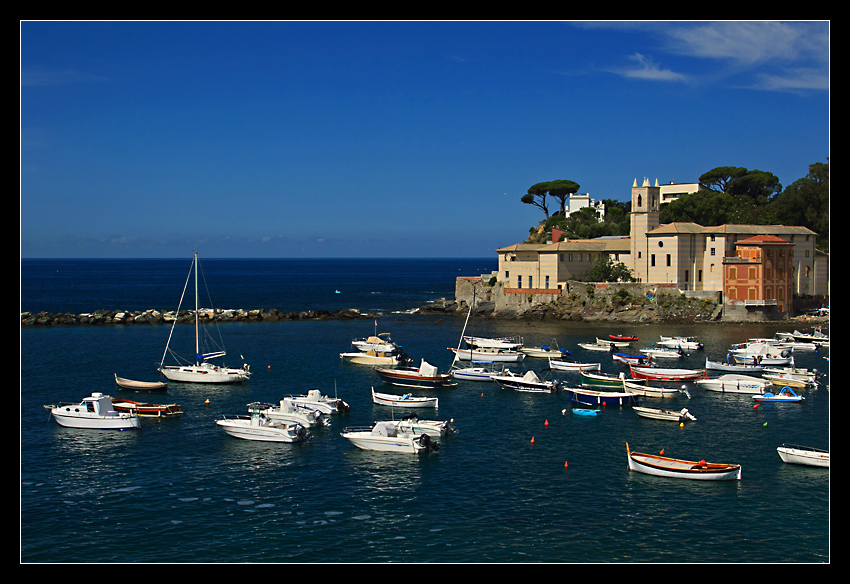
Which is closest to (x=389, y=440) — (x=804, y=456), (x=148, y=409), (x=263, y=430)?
(x=263, y=430)

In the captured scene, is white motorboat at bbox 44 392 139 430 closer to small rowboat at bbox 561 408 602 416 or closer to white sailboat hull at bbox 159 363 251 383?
white sailboat hull at bbox 159 363 251 383

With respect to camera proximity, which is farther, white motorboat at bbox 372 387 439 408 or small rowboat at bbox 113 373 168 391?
small rowboat at bbox 113 373 168 391

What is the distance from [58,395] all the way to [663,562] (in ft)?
128

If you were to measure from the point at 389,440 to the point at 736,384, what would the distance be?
25.8 metres

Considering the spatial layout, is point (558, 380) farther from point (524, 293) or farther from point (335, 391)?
point (524, 293)

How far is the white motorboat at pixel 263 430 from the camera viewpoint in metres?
36.7

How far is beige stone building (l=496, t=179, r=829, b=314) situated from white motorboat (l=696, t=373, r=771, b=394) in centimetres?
3921

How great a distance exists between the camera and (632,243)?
312ft

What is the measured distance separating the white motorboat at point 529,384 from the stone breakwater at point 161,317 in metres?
47.7

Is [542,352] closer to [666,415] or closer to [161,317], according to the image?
[666,415]

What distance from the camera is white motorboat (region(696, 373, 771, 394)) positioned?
4784 cm

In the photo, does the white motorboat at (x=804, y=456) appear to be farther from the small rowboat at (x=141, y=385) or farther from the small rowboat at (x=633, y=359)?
the small rowboat at (x=141, y=385)

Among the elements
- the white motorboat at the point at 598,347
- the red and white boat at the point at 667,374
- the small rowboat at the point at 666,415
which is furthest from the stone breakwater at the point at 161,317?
the small rowboat at the point at 666,415

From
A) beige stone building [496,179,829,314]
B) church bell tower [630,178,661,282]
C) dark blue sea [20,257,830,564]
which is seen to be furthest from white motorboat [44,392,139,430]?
church bell tower [630,178,661,282]
